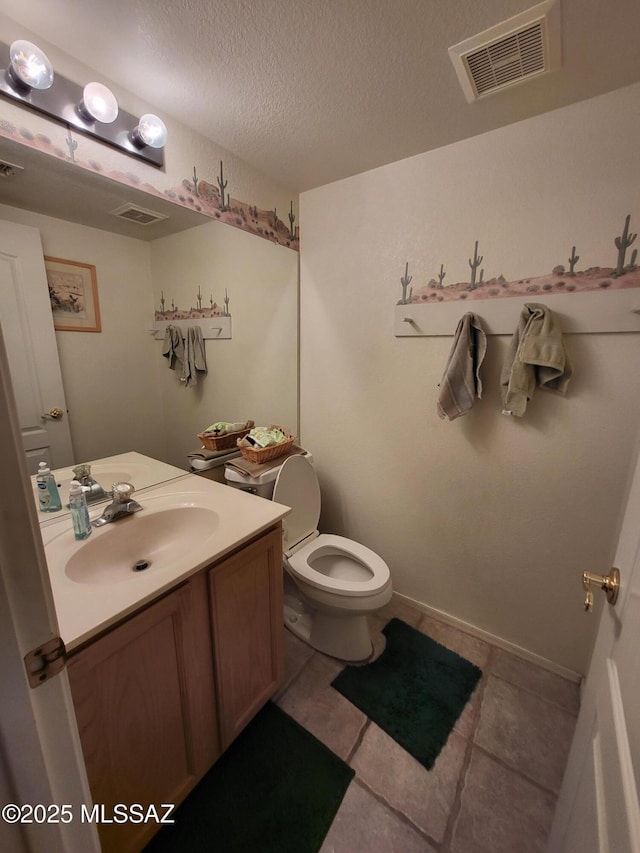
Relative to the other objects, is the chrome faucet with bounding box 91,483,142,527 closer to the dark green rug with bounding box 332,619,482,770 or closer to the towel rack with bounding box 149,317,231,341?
the towel rack with bounding box 149,317,231,341

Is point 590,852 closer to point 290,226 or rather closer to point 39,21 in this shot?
point 39,21

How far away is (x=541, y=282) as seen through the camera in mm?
1313

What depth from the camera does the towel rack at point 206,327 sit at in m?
1.30

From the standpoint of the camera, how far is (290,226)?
5.89 ft

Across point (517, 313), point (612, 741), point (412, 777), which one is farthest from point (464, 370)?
point (412, 777)

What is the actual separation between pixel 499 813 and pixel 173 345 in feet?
6.58

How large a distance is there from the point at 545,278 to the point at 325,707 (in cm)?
196

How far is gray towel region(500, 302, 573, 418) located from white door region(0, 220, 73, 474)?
1.63m

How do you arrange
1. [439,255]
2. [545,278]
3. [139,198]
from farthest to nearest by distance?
[439,255]
[545,278]
[139,198]

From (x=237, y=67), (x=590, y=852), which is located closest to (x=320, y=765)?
(x=590, y=852)

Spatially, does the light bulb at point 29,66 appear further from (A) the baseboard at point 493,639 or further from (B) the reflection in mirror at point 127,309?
(A) the baseboard at point 493,639

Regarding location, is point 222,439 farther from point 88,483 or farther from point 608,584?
point 608,584

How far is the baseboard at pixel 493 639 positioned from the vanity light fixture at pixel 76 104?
2370 mm

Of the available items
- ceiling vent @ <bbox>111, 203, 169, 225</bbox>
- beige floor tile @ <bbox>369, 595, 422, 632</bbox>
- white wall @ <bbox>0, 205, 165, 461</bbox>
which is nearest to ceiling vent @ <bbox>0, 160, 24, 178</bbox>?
white wall @ <bbox>0, 205, 165, 461</bbox>
